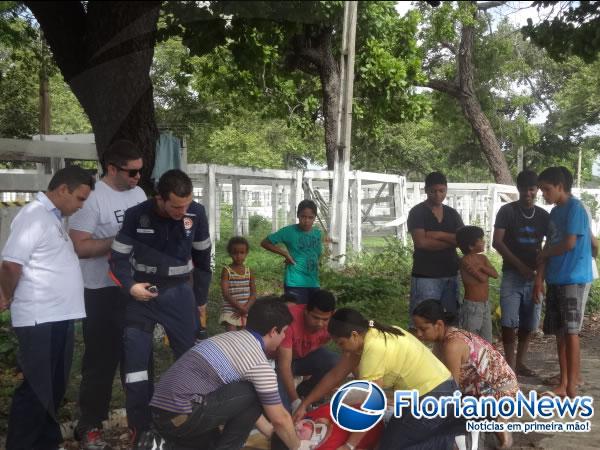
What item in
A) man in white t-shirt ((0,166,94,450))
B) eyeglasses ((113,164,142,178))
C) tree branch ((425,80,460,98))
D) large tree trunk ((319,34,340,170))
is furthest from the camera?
large tree trunk ((319,34,340,170))

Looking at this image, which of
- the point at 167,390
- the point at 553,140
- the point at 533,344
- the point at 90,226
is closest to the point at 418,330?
the point at 167,390

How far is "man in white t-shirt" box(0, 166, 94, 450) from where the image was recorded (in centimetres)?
312

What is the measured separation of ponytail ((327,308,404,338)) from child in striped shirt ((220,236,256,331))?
201cm

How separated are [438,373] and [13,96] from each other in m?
8.52

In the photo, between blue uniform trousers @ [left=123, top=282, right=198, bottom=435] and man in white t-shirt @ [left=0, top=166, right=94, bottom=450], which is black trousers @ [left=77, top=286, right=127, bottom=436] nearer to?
blue uniform trousers @ [left=123, top=282, right=198, bottom=435]

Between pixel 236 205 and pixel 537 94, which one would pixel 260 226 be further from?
pixel 537 94

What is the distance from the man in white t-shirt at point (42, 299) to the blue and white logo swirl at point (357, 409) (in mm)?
1246

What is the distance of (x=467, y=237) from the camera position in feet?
15.1

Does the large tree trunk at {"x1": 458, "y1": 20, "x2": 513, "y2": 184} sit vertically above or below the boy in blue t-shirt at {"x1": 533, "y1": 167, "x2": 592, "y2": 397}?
above

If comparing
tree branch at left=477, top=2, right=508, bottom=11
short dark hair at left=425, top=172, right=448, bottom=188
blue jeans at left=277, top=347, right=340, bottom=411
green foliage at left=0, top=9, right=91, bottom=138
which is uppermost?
green foliage at left=0, top=9, right=91, bottom=138

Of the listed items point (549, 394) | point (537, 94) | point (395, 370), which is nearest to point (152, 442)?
point (395, 370)

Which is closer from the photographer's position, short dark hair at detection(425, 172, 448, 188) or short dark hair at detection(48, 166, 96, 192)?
short dark hair at detection(48, 166, 96, 192)

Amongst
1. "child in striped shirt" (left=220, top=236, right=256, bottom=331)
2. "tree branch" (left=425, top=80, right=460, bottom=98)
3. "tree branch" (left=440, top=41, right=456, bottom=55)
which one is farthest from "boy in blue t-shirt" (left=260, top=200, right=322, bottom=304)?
"tree branch" (left=440, top=41, right=456, bottom=55)

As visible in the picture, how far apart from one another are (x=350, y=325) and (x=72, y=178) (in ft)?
4.55
